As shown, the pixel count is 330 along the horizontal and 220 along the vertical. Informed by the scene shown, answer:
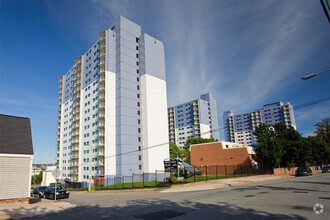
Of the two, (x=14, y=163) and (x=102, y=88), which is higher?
(x=102, y=88)

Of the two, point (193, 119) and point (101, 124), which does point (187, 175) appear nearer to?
point (101, 124)

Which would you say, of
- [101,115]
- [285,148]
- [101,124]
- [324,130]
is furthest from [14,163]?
[324,130]

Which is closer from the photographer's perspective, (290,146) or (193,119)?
(290,146)

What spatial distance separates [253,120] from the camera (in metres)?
149

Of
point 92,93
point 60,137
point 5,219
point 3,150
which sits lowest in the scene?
point 5,219

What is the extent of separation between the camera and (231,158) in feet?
180

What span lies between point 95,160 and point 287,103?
13208 cm

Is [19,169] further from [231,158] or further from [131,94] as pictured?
[231,158]

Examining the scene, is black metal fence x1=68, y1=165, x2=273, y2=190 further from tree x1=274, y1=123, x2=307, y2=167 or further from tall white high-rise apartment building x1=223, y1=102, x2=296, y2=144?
tall white high-rise apartment building x1=223, y1=102, x2=296, y2=144

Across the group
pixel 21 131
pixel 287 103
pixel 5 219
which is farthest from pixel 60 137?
pixel 287 103

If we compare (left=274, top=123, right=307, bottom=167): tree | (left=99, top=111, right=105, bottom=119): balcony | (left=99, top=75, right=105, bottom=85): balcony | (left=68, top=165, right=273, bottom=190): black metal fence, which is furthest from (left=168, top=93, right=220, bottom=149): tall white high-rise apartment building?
(left=99, top=75, right=105, bottom=85): balcony

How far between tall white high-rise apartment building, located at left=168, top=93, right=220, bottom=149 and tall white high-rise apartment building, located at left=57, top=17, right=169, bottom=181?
187 ft

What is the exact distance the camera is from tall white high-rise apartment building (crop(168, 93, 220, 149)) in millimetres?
120250

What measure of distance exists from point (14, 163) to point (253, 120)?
14878 cm
